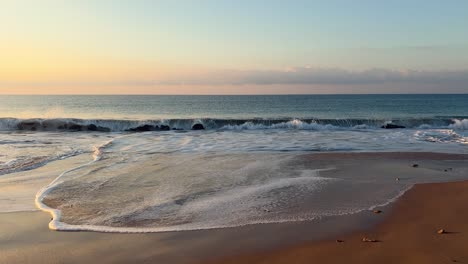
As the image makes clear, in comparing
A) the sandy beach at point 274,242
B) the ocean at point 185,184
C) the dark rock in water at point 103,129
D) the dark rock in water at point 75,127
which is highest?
the sandy beach at point 274,242

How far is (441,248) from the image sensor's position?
489cm

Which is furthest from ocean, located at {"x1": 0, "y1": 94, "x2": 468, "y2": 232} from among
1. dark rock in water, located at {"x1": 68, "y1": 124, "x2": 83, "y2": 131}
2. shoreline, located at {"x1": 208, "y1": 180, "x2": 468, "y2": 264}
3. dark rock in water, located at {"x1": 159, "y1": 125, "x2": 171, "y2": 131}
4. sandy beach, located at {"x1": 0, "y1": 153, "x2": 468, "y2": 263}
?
dark rock in water, located at {"x1": 159, "y1": 125, "x2": 171, "y2": 131}

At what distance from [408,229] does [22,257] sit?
186 inches

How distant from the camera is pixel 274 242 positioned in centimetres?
524

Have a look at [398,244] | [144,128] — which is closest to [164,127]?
[144,128]

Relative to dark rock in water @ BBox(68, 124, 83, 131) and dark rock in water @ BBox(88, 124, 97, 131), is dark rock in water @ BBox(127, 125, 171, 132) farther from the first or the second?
dark rock in water @ BBox(68, 124, 83, 131)

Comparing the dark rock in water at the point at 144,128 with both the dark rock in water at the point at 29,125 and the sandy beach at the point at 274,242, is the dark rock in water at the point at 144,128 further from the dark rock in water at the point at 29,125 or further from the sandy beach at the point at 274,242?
the sandy beach at the point at 274,242

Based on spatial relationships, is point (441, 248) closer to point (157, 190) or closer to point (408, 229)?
point (408, 229)

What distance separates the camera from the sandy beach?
4.75 metres

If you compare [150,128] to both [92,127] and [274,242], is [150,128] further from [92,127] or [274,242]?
[274,242]

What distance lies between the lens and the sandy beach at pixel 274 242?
475cm

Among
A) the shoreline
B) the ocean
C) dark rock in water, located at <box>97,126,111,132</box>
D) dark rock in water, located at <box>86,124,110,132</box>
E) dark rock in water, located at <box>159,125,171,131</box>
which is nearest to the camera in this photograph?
the shoreline

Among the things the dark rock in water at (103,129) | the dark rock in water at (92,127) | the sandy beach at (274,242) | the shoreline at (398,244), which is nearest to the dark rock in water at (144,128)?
the dark rock in water at (103,129)

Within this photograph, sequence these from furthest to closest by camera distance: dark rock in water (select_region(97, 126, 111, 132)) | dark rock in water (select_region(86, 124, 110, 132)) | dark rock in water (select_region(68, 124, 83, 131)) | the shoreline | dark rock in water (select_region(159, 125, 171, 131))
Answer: dark rock in water (select_region(159, 125, 171, 131))
dark rock in water (select_region(86, 124, 110, 132))
dark rock in water (select_region(97, 126, 111, 132))
dark rock in water (select_region(68, 124, 83, 131))
the shoreline
